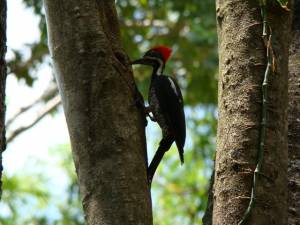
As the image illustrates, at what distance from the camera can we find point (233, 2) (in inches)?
111

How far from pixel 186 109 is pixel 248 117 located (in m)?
8.42

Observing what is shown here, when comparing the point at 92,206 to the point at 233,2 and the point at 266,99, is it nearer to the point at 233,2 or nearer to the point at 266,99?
the point at 266,99

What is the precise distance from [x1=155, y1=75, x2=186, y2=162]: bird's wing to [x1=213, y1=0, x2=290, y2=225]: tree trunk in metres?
1.62

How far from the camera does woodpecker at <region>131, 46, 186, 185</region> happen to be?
4418 millimetres

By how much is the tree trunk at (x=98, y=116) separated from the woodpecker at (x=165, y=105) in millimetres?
1419

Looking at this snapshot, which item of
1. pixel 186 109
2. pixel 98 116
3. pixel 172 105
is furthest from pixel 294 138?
pixel 186 109

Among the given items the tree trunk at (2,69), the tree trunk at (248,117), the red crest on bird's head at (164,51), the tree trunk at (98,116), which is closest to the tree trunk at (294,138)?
the tree trunk at (248,117)

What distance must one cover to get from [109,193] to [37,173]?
10.1 m

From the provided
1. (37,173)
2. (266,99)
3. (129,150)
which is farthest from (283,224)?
(37,173)

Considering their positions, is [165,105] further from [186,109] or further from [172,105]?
[186,109]

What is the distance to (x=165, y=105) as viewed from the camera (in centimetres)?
464

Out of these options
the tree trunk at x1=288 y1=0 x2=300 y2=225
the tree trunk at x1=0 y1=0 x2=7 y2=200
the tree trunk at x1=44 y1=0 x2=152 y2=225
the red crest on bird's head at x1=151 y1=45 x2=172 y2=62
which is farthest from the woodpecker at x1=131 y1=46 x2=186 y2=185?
the tree trunk at x1=0 y1=0 x2=7 y2=200

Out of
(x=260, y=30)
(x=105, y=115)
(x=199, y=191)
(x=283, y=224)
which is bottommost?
(x=199, y=191)

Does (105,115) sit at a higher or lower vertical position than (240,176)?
higher
